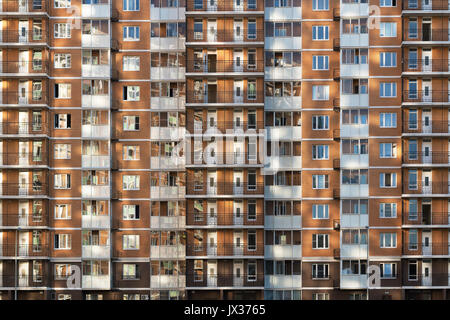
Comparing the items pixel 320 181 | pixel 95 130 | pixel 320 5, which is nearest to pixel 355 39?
pixel 320 5

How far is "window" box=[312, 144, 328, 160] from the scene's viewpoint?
54.3 m

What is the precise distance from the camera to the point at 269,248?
2119 inches

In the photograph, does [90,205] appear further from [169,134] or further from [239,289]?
[239,289]

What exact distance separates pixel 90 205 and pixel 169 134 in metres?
8.22

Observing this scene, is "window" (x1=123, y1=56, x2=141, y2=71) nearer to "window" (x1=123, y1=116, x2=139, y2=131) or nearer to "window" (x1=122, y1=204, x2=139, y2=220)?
"window" (x1=123, y1=116, x2=139, y2=131)

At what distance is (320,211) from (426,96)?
12.1m

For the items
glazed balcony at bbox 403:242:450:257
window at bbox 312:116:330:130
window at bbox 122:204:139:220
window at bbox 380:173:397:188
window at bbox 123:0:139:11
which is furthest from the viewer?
window at bbox 123:0:139:11

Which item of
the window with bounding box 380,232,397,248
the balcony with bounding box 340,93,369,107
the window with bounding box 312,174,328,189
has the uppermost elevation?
the balcony with bounding box 340,93,369,107

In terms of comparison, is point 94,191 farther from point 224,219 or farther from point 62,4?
point 62,4

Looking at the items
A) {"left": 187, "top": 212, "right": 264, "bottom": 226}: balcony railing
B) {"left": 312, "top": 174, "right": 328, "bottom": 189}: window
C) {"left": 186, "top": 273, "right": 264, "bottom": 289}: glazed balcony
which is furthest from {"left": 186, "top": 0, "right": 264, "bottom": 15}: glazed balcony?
{"left": 186, "top": 273, "right": 264, "bottom": 289}: glazed balcony

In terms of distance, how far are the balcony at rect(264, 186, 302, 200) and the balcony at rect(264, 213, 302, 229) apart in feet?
5.08

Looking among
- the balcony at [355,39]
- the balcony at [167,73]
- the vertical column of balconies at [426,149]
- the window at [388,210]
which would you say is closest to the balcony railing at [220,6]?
the balcony at [167,73]

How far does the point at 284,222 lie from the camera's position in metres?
54.0
